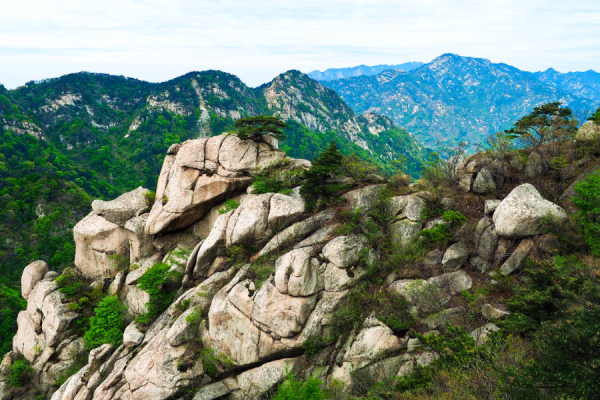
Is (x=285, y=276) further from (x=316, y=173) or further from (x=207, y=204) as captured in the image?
(x=207, y=204)

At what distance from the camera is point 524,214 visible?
708 inches

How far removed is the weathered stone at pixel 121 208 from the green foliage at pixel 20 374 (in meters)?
14.6

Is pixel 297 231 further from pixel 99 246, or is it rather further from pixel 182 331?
pixel 99 246

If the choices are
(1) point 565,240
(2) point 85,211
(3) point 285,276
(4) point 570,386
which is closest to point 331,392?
(3) point 285,276

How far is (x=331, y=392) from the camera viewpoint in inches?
658

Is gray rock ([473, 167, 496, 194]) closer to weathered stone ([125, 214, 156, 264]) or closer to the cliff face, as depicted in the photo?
the cliff face

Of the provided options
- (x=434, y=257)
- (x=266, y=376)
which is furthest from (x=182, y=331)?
(x=434, y=257)

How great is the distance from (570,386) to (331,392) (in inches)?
434

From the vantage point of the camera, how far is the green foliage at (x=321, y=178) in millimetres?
25000

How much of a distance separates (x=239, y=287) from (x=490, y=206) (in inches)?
678

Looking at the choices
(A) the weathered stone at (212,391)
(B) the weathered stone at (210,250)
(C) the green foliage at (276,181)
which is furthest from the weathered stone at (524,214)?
(A) the weathered stone at (212,391)

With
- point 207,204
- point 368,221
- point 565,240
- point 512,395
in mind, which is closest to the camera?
point 512,395

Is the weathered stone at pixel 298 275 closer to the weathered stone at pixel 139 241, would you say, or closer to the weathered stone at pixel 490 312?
the weathered stone at pixel 490 312

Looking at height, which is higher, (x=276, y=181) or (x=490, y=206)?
(x=276, y=181)
